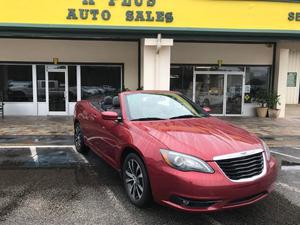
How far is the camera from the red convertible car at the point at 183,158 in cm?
364

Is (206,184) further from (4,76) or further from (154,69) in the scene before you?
(4,76)

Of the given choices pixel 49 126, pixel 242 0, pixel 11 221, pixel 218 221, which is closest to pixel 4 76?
pixel 49 126

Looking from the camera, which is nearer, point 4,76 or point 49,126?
point 49,126

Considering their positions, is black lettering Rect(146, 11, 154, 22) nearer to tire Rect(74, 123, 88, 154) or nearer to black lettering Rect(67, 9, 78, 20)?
black lettering Rect(67, 9, 78, 20)

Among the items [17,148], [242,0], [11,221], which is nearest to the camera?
[11,221]

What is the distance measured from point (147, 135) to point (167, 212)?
1.01 metres

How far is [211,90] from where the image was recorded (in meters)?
15.4

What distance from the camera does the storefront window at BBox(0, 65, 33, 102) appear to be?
14398 mm

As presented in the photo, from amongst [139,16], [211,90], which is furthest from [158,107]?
[211,90]

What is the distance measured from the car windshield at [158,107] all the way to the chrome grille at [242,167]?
1542 millimetres

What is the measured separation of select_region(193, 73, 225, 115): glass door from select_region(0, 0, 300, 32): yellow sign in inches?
156

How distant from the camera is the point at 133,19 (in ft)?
36.8

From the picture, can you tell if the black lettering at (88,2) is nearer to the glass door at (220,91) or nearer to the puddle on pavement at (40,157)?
the puddle on pavement at (40,157)

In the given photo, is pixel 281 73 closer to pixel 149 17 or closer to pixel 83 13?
pixel 149 17
